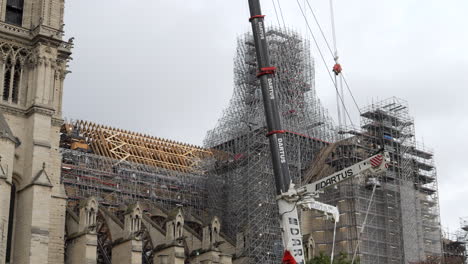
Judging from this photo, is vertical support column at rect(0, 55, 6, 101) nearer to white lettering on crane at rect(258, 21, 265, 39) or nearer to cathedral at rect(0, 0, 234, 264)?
cathedral at rect(0, 0, 234, 264)

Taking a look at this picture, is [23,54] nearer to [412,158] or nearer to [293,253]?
[293,253]

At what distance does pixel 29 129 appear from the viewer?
4591cm

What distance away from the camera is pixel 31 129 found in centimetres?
4572

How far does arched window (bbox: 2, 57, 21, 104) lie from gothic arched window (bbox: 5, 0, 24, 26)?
311 centimetres

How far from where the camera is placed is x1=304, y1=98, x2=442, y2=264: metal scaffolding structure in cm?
6003

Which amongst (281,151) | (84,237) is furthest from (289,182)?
(84,237)

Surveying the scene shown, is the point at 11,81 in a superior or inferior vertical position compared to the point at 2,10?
inferior

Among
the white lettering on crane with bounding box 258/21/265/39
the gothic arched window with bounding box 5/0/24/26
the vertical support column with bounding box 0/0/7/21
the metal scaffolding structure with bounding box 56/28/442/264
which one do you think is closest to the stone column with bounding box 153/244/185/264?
the metal scaffolding structure with bounding box 56/28/442/264

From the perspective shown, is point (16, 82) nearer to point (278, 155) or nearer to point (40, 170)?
point (40, 170)

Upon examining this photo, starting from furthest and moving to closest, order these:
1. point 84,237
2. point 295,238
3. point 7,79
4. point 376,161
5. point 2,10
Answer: point 2,10 < point 7,79 < point 84,237 < point 376,161 < point 295,238

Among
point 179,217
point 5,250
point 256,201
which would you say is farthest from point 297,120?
point 5,250

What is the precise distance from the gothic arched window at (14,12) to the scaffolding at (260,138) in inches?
666

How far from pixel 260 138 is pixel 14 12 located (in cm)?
2094

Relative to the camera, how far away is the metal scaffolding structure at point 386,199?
6003cm
